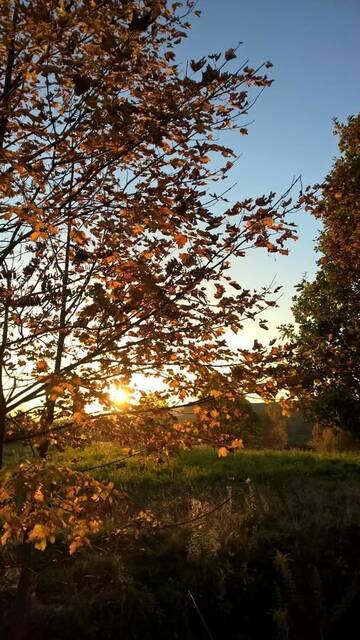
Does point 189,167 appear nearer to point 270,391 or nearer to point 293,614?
point 270,391

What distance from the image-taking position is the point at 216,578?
6.67m

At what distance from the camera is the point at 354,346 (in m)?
13.7

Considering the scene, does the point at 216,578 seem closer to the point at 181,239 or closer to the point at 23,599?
the point at 23,599

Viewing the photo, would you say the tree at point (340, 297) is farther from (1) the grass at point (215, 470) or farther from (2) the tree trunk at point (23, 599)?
(2) the tree trunk at point (23, 599)

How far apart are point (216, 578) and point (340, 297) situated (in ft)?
41.0

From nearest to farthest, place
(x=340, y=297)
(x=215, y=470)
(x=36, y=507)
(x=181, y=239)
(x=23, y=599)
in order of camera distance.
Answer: (x=36, y=507)
(x=181, y=239)
(x=23, y=599)
(x=215, y=470)
(x=340, y=297)

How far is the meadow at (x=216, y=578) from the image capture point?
582 centimetres

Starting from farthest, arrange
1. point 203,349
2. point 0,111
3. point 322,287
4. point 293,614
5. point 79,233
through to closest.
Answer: point 322,287
point 293,614
point 203,349
point 79,233
point 0,111

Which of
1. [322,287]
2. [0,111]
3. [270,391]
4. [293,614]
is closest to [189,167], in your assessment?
[0,111]

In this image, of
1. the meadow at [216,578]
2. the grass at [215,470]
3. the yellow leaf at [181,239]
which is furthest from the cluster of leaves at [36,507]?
the grass at [215,470]

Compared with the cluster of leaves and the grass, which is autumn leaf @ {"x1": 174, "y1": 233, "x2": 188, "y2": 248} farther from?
the grass

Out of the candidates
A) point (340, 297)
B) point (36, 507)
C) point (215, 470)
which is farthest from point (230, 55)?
point (340, 297)

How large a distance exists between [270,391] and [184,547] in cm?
402

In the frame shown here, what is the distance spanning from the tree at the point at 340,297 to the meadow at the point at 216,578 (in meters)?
3.71
